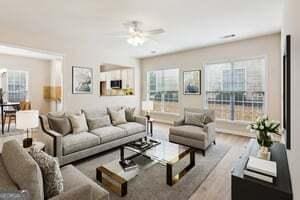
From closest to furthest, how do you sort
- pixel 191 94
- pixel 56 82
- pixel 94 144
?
pixel 94 144 → pixel 191 94 → pixel 56 82

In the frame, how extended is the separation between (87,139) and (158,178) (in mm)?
1542

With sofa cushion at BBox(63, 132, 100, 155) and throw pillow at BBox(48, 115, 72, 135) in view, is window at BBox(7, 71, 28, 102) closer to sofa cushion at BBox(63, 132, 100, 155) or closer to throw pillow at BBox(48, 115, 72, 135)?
throw pillow at BBox(48, 115, 72, 135)

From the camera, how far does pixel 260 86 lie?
4.83 metres

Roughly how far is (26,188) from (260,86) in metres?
5.53

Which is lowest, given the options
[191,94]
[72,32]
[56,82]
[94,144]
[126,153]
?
[126,153]

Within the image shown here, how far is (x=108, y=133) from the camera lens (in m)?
3.64

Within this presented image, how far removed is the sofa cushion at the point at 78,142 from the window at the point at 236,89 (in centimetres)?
409

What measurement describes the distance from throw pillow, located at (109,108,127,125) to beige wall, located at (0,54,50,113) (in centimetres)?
486

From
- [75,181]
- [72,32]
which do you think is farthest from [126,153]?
[72,32]

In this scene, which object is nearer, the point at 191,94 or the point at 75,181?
the point at 75,181

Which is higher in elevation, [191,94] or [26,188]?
[191,94]

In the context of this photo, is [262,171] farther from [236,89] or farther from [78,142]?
[236,89]

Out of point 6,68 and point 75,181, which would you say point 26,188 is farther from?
point 6,68

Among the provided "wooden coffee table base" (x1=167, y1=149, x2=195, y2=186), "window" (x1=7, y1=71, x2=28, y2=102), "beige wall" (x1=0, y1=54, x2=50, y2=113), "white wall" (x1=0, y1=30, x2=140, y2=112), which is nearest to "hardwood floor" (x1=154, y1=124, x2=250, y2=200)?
"wooden coffee table base" (x1=167, y1=149, x2=195, y2=186)
